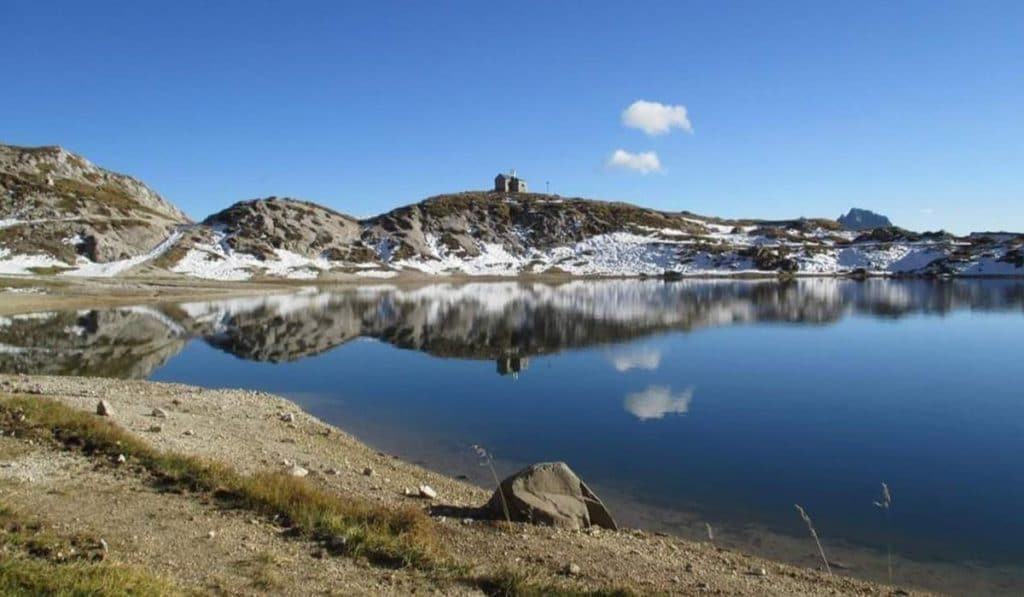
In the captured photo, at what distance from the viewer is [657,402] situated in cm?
2944

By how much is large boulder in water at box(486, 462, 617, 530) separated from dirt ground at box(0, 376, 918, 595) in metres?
0.38

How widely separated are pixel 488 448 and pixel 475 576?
12.2 metres

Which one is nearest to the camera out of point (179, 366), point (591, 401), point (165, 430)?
point (165, 430)

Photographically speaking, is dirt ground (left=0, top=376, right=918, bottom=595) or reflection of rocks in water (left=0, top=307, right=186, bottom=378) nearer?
dirt ground (left=0, top=376, right=918, bottom=595)

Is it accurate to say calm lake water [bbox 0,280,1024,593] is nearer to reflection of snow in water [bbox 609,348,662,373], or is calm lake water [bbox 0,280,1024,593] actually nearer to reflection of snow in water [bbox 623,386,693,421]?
reflection of snow in water [bbox 623,386,693,421]

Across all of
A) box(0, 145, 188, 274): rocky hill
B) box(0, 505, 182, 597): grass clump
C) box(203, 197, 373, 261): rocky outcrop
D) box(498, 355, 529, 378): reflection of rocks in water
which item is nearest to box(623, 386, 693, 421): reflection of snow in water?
box(498, 355, 529, 378): reflection of rocks in water

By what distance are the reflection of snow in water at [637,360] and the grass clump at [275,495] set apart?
86.4ft

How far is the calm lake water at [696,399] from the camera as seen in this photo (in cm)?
1638

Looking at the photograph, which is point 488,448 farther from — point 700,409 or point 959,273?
point 959,273

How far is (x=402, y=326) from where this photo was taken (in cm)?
6281

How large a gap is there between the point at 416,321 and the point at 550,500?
53.9 m

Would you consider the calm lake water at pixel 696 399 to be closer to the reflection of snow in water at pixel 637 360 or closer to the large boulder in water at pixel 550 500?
the reflection of snow in water at pixel 637 360

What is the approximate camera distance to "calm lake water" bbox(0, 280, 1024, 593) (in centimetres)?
1638

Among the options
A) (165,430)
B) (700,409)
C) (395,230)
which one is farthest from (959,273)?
(165,430)
